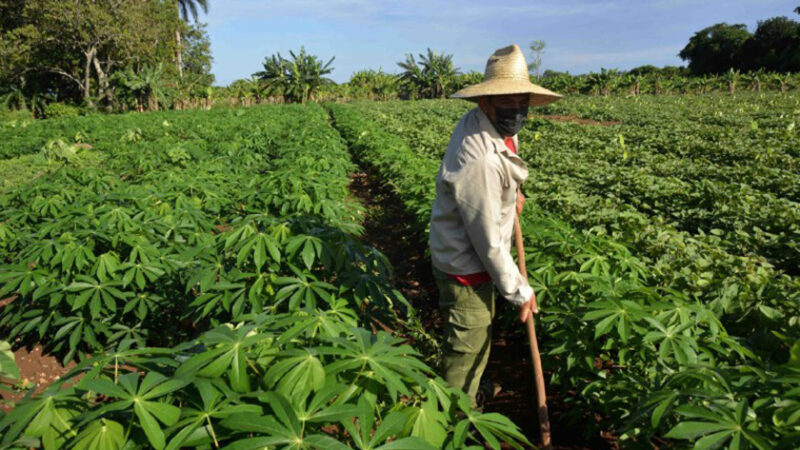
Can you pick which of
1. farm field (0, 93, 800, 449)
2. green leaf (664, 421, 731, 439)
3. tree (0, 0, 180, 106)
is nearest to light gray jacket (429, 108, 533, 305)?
farm field (0, 93, 800, 449)

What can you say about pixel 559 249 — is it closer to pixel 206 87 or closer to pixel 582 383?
pixel 582 383

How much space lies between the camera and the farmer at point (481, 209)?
1806 mm

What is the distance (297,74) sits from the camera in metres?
38.2

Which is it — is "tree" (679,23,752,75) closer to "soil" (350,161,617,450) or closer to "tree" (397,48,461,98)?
"tree" (397,48,461,98)

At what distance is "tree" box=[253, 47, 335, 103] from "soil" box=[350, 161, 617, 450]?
35281mm

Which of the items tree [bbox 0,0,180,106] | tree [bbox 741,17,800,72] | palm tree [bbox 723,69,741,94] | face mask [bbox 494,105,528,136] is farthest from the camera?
tree [bbox 741,17,800,72]

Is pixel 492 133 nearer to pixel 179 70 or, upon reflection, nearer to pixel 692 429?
pixel 692 429

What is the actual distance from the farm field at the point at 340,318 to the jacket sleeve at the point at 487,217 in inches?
15.6

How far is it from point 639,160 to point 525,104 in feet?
24.7

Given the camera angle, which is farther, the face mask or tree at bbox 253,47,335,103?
tree at bbox 253,47,335,103

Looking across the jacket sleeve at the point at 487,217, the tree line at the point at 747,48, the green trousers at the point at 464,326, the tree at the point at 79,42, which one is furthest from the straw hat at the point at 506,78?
the tree line at the point at 747,48

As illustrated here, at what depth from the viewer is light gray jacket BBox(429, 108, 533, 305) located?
5.89ft

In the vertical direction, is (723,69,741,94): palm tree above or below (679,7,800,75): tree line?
below

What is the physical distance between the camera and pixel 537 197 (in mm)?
5000
